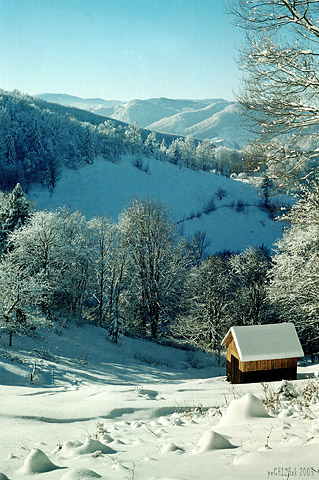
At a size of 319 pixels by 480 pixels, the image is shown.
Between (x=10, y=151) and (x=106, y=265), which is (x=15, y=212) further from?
(x=10, y=151)

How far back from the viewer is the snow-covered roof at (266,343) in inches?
635

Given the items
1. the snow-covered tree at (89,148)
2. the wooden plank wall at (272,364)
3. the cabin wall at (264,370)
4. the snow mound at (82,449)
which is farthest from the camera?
the snow-covered tree at (89,148)

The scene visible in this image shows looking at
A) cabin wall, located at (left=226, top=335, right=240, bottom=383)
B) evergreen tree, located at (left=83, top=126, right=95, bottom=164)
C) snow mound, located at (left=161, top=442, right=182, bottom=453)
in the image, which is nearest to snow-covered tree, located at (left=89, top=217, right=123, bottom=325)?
cabin wall, located at (left=226, top=335, right=240, bottom=383)

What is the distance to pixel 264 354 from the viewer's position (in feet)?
53.1

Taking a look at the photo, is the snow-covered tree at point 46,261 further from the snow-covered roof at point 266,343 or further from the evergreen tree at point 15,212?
the snow-covered roof at point 266,343

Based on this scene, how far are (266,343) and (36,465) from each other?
15.6 meters

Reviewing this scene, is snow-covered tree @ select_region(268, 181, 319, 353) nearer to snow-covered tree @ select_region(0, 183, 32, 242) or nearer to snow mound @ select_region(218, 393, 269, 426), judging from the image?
snow mound @ select_region(218, 393, 269, 426)

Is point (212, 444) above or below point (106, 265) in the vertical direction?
above

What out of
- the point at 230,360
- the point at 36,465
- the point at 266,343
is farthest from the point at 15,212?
the point at 36,465

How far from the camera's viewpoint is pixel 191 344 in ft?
87.2

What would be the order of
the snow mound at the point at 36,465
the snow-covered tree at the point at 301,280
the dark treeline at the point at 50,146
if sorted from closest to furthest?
the snow mound at the point at 36,465, the snow-covered tree at the point at 301,280, the dark treeline at the point at 50,146

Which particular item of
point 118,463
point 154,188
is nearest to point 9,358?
point 118,463

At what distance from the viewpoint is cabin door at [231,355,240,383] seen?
16608 millimetres

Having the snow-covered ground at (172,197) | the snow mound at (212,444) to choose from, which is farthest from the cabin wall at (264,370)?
the snow-covered ground at (172,197)
